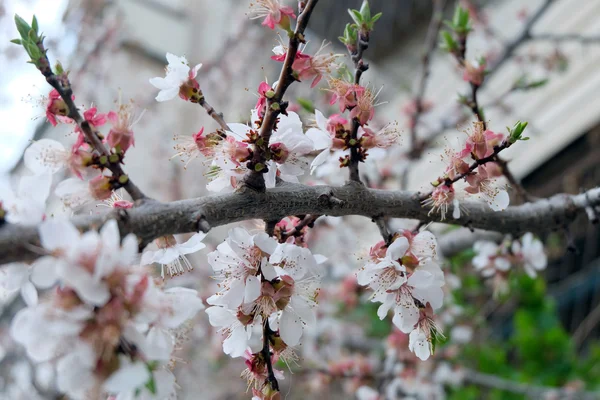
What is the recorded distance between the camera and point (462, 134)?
112 cm

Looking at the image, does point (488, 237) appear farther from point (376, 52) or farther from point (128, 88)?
point (128, 88)

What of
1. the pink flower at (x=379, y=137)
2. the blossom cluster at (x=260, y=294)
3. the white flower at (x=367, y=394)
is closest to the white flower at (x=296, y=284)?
the blossom cluster at (x=260, y=294)

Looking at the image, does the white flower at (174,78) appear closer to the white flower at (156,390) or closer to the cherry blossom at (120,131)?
the cherry blossom at (120,131)

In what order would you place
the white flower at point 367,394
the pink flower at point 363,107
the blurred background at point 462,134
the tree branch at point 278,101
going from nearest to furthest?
the tree branch at point 278,101 < the pink flower at point 363,107 < the white flower at point 367,394 < the blurred background at point 462,134

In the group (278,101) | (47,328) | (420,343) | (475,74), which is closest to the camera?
(47,328)

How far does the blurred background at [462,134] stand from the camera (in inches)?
80.7

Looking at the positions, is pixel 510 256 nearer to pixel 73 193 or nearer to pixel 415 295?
pixel 415 295

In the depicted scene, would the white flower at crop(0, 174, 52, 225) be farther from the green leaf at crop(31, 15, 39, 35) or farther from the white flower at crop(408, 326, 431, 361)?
the white flower at crop(408, 326, 431, 361)

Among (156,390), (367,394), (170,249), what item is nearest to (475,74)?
(170,249)

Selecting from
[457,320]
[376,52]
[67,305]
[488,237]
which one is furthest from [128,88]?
[67,305]

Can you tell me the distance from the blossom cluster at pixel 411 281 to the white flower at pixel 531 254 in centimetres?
50

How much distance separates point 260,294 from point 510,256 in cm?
71

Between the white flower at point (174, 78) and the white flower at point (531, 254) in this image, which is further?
the white flower at point (531, 254)

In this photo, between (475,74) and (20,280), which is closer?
(20,280)
